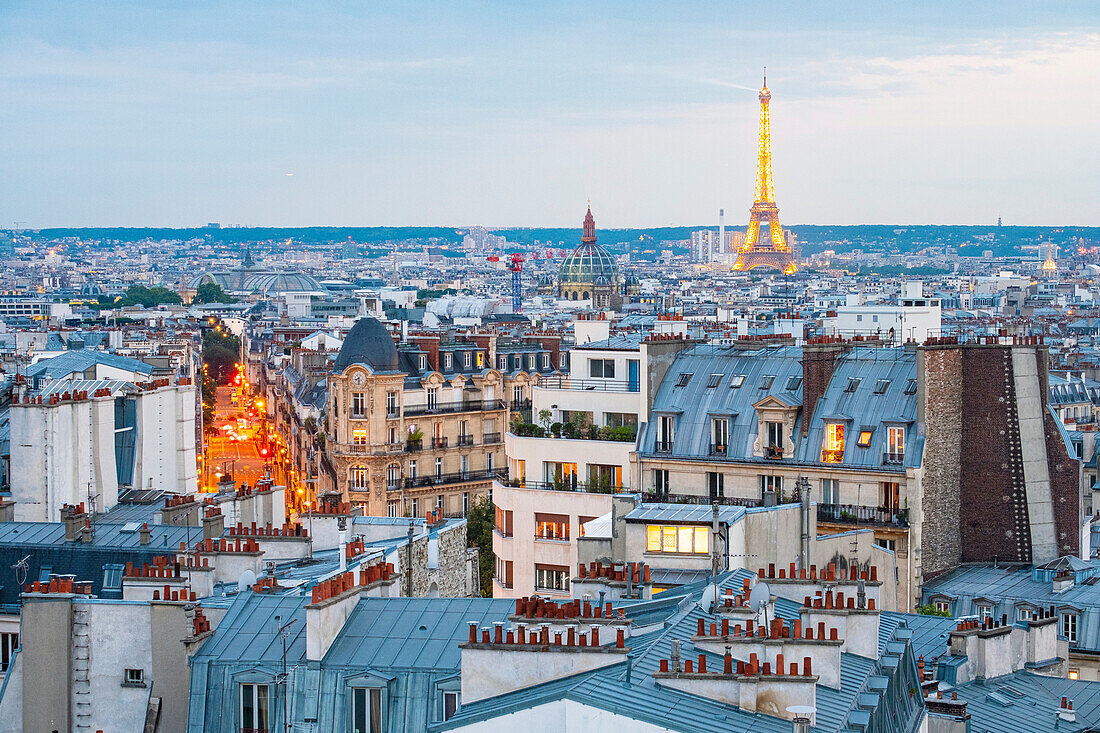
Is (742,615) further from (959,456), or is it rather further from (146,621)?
(959,456)

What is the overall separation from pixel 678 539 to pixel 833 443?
522 inches

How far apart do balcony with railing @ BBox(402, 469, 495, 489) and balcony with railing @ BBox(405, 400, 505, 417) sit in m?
2.27

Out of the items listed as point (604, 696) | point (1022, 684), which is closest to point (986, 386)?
point (1022, 684)

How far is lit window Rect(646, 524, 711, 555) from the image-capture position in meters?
25.4

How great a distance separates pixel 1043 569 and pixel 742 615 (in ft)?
71.1

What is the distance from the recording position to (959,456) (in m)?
37.8

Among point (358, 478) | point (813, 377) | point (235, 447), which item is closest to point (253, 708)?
point (813, 377)

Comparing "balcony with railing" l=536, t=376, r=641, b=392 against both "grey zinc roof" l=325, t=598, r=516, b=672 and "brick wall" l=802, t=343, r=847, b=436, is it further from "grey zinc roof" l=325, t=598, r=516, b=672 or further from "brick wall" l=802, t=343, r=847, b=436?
"grey zinc roof" l=325, t=598, r=516, b=672

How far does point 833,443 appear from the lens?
125ft

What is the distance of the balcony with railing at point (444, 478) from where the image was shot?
6431cm

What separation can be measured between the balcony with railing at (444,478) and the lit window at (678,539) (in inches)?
1535

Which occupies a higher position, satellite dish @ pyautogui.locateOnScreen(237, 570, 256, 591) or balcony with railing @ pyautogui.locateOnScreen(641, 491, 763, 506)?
satellite dish @ pyautogui.locateOnScreen(237, 570, 256, 591)

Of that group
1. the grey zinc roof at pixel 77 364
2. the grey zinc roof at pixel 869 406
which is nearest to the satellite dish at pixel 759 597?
the grey zinc roof at pixel 869 406

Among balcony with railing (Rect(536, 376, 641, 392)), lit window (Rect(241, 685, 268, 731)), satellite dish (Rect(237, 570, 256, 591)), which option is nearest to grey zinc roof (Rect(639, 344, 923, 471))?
balcony with railing (Rect(536, 376, 641, 392))
